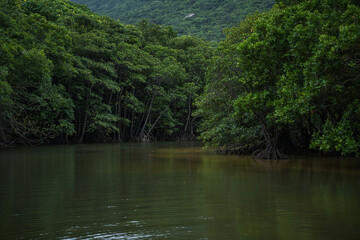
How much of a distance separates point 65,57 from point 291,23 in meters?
15.6

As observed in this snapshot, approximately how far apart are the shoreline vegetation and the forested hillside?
1871cm

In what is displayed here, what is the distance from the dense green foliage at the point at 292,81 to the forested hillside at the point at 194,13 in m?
37.2

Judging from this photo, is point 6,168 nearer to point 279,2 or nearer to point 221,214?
point 221,214

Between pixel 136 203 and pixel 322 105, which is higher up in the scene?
pixel 322 105

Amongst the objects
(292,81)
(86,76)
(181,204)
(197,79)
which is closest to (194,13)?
(197,79)

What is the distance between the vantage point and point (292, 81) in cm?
1247

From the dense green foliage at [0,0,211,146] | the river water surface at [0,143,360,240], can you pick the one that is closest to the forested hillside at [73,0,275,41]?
the dense green foliage at [0,0,211,146]

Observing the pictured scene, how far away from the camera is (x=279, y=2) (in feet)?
53.5

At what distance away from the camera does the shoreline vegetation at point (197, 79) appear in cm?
1132

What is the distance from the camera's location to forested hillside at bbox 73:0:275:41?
59469mm

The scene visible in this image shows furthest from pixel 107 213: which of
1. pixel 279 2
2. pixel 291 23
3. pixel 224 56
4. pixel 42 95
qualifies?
pixel 42 95

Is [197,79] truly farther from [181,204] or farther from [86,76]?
[181,204]

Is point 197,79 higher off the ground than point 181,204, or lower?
higher

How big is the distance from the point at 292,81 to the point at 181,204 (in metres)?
6.82
